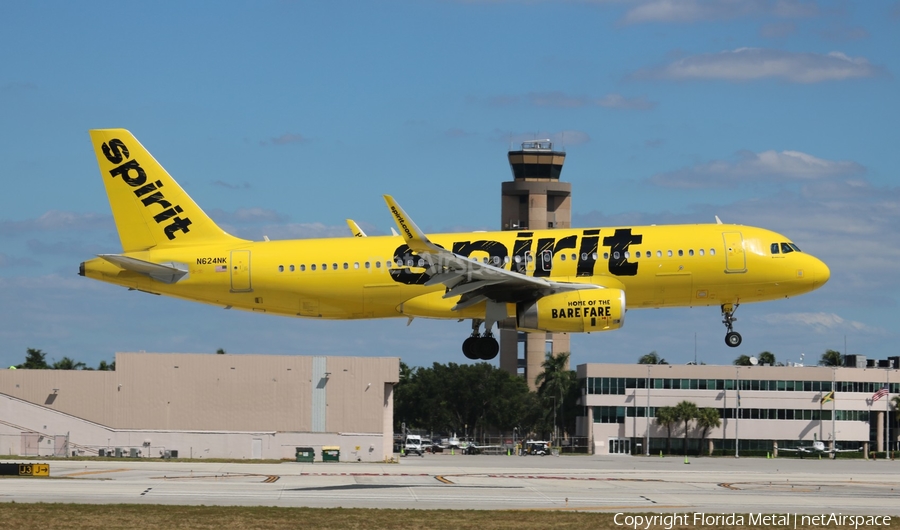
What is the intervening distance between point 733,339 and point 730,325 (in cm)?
78

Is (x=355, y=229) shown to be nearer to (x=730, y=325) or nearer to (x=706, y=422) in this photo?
(x=730, y=325)

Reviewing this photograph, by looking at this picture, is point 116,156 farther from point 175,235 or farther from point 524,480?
point 524,480

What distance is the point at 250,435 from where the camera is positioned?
364 ft

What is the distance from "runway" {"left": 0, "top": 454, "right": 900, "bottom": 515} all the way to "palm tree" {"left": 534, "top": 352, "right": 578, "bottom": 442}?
107305mm

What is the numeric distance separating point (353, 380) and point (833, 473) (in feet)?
153

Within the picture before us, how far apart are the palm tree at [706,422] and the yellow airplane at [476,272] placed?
9795cm

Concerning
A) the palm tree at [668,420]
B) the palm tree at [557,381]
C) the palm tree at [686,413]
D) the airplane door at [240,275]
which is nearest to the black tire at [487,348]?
the airplane door at [240,275]

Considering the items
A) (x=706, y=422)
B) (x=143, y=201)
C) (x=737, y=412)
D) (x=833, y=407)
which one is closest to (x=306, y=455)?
(x=143, y=201)

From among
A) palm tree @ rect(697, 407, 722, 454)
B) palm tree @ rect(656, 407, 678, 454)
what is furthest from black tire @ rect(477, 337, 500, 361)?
palm tree @ rect(697, 407, 722, 454)

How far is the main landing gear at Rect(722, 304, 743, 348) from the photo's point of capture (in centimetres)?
5706

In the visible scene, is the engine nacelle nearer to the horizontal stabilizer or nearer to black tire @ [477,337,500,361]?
black tire @ [477,337,500,361]

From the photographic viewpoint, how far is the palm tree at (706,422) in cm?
15300

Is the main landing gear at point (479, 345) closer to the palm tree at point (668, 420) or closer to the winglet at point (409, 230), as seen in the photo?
the winglet at point (409, 230)

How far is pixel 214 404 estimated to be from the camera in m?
112
